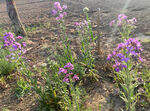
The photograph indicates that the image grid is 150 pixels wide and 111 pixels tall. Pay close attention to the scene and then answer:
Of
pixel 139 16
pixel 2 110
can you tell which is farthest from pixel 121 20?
pixel 139 16

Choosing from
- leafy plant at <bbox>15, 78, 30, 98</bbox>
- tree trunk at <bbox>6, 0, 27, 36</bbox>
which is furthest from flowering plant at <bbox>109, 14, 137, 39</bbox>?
tree trunk at <bbox>6, 0, 27, 36</bbox>

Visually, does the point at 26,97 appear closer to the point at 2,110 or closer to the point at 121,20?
the point at 2,110

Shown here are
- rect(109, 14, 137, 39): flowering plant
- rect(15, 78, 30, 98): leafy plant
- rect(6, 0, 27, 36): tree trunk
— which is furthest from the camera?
rect(6, 0, 27, 36): tree trunk

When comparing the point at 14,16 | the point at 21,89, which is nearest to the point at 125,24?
the point at 21,89

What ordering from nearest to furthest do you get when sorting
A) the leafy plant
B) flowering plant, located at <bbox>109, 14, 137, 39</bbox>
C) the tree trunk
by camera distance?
flowering plant, located at <bbox>109, 14, 137, 39</bbox> < the leafy plant < the tree trunk

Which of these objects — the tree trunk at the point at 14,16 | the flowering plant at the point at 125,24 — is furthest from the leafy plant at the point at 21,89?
the tree trunk at the point at 14,16

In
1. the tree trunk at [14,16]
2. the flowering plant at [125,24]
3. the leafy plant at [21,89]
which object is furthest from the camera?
the tree trunk at [14,16]

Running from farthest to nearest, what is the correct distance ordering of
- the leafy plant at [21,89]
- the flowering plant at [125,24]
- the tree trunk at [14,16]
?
the tree trunk at [14,16], the leafy plant at [21,89], the flowering plant at [125,24]

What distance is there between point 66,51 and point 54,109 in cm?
131

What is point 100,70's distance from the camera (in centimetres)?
333

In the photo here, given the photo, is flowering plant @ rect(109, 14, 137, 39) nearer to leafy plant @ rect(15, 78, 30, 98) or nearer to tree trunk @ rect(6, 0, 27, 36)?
leafy plant @ rect(15, 78, 30, 98)

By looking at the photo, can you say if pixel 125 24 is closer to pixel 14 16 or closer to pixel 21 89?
pixel 21 89

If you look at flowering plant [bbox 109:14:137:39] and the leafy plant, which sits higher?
flowering plant [bbox 109:14:137:39]

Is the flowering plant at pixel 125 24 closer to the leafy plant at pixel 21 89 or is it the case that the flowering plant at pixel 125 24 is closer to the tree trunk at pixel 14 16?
the leafy plant at pixel 21 89
